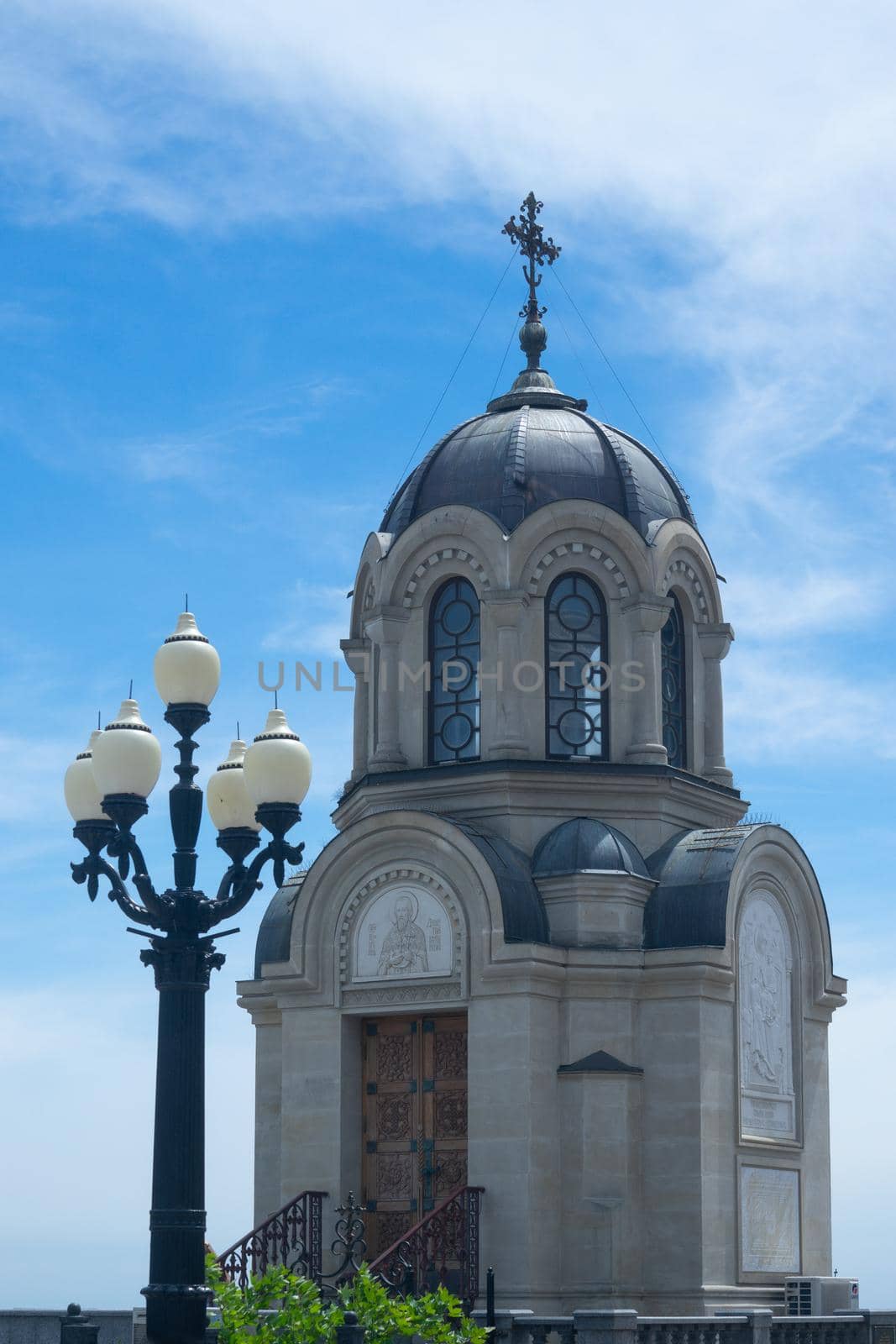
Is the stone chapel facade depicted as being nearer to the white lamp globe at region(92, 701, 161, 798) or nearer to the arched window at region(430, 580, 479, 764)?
the arched window at region(430, 580, 479, 764)

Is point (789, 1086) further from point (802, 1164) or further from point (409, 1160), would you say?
point (409, 1160)

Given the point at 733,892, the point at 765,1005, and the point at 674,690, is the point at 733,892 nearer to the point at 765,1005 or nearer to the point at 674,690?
the point at 765,1005

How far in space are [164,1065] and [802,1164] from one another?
1311cm

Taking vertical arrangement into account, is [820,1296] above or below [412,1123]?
Answer: below

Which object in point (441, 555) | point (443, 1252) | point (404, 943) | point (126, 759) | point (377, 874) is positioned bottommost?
point (443, 1252)

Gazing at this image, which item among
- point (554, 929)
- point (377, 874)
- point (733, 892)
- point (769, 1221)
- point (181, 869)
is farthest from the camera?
point (377, 874)

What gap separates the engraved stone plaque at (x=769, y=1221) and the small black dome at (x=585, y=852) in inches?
154

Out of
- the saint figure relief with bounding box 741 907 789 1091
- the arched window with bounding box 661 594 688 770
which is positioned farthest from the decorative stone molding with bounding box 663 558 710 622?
the saint figure relief with bounding box 741 907 789 1091

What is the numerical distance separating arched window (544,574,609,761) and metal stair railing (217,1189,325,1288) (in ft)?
21.0

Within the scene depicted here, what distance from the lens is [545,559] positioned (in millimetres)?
27234

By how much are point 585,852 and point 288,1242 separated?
587 centimetres

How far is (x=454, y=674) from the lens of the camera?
90.6 feet

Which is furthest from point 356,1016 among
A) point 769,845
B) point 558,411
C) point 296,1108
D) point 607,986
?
point 558,411

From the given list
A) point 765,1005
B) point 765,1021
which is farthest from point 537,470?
point 765,1021
